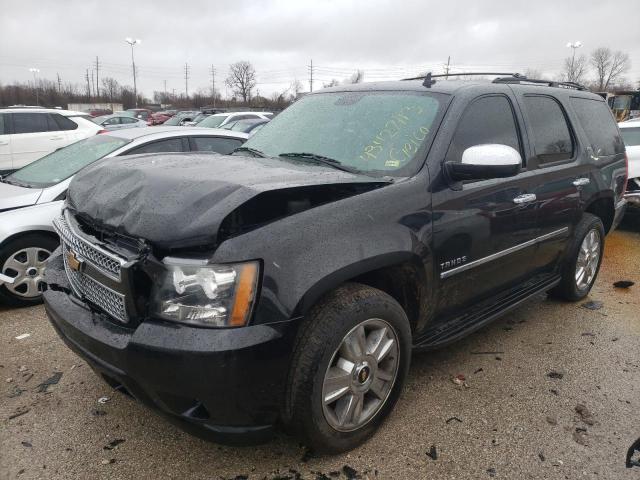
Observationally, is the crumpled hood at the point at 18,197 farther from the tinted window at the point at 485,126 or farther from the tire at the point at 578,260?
the tire at the point at 578,260

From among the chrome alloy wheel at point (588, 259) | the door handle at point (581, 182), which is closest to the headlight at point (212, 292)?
the door handle at point (581, 182)

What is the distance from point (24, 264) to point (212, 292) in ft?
10.1

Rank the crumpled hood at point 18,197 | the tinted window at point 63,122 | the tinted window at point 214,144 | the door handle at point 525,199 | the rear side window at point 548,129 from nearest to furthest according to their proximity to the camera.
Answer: the door handle at point 525,199 < the rear side window at point 548,129 < the crumpled hood at point 18,197 < the tinted window at point 214,144 < the tinted window at point 63,122

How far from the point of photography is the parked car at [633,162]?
23.6 ft

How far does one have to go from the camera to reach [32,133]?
33.4 ft

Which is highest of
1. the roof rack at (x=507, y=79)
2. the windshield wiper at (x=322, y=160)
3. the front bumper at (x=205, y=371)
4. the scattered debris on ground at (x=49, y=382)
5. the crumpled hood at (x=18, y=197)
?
the roof rack at (x=507, y=79)

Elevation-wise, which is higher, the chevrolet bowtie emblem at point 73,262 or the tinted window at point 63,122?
the tinted window at point 63,122

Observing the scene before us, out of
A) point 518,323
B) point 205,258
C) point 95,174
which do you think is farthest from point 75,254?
point 518,323

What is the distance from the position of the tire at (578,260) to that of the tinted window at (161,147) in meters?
3.96

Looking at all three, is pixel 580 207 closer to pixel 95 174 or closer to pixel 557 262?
pixel 557 262

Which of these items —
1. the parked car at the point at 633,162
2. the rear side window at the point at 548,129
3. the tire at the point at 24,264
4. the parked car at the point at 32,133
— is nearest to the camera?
the rear side window at the point at 548,129

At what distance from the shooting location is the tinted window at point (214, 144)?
18.0ft

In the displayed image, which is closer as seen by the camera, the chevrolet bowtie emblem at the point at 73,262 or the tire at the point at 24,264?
the chevrolet bowtie emblem at the point at 73,262

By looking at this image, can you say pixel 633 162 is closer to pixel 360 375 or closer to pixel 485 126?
pixel 485 126
